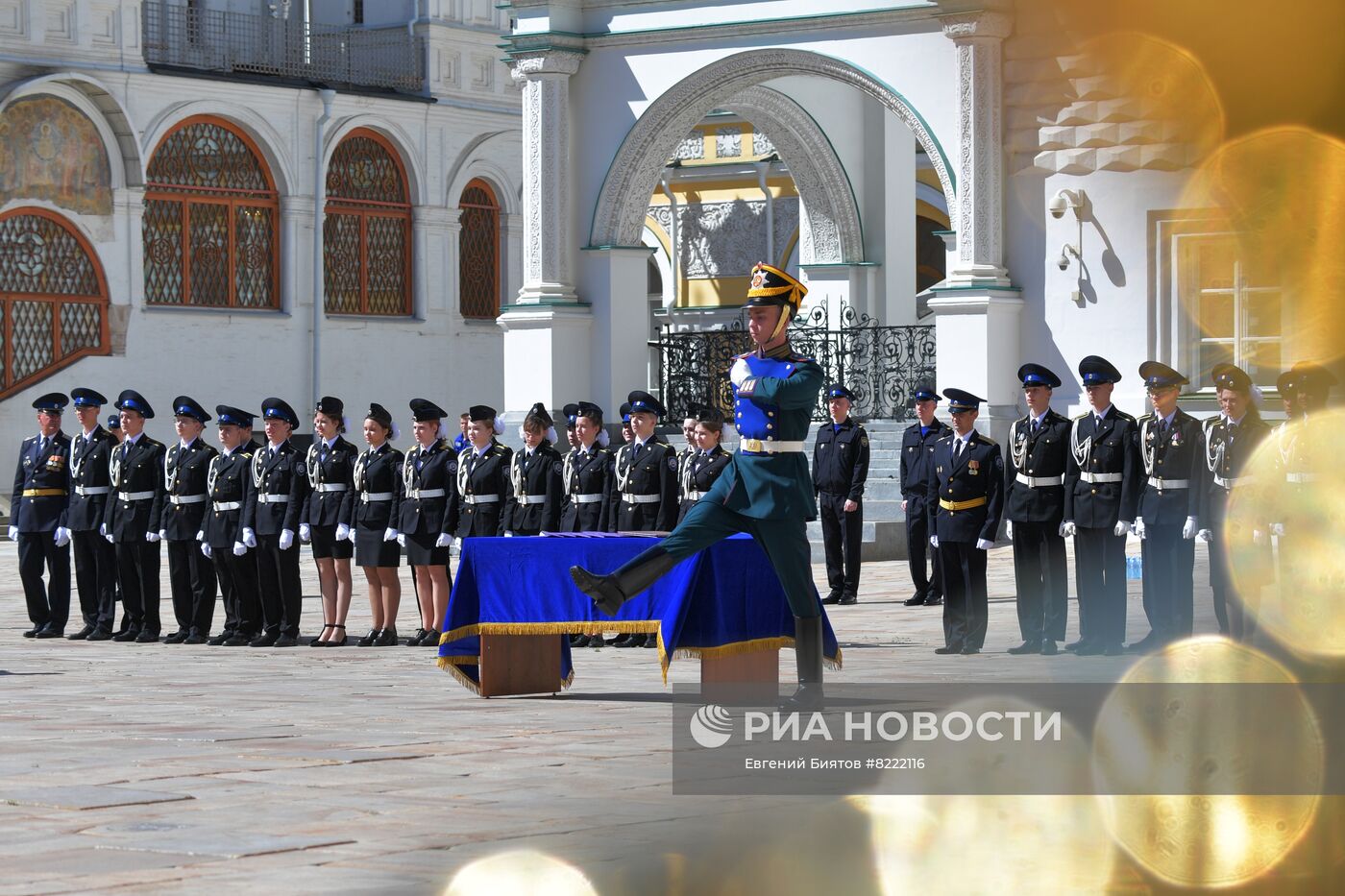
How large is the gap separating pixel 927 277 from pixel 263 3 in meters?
10.0

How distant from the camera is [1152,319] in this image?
1900 cm

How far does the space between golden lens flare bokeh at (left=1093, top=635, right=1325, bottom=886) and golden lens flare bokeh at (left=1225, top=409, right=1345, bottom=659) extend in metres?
1.31

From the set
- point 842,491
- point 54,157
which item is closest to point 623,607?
point 842,491

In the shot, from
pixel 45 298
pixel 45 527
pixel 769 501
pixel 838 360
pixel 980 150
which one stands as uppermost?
pixel 980 150

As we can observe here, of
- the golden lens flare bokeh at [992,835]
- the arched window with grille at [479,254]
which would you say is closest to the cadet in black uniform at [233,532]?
the golden lens flare bokeh at [992,835]

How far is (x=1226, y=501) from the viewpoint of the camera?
12664 millimetres

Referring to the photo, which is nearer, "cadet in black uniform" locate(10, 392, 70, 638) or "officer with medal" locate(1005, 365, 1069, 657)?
"officer with medal" locate(1005, 365, 1069, 657)

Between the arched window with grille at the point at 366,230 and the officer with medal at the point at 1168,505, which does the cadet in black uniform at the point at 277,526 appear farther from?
the arched window with grille at the point at 366,230

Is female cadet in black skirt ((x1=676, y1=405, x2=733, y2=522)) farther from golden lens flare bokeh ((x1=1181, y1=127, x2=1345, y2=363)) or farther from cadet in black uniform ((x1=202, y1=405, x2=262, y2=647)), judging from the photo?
golden lens flare bokeh ((x1=1181, y1=127, x2=1345, y2=363))

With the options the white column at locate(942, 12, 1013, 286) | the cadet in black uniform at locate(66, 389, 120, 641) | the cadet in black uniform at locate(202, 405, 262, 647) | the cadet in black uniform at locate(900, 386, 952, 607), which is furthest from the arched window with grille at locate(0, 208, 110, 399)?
the cadet in black uniform at locate(900, 386, 952, 607)

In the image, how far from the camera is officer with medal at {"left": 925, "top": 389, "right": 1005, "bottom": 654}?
1299 cm

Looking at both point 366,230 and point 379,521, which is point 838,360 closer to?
point 379,521

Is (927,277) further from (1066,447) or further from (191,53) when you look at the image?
(1066,447)

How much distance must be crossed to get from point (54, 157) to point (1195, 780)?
937 inches
